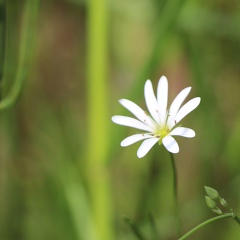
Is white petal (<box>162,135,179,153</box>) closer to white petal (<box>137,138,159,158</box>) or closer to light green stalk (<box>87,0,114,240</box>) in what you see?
white petal (<box>137,138,159,158</box>)

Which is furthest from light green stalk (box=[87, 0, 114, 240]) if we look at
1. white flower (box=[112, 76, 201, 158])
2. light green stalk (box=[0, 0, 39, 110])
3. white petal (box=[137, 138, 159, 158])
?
white petal (box=[137, 138, 159, 158])

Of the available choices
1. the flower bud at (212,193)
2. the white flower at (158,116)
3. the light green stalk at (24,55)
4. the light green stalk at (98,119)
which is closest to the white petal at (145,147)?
the white flower at (158,116)

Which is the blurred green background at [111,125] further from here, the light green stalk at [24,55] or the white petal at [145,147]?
the white petal at [145,147]

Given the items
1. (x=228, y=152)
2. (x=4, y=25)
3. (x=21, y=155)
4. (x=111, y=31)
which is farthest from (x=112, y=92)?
(x=4, y=25)

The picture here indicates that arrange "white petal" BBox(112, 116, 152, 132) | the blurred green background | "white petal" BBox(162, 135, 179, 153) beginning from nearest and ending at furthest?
"white petal" BBox(162, 135, 179, 153) < "white petal" BBox(112, 116, 152, 132) < the blurred green background

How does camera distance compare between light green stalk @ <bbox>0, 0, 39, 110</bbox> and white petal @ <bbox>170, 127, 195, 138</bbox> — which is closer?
white petal @ <bbox>170, 127, 195, 138</bbox>

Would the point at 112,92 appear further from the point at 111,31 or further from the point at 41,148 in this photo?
the point at 41,148

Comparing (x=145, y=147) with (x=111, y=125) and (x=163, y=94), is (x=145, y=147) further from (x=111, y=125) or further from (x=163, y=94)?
(x=111, y=125)
